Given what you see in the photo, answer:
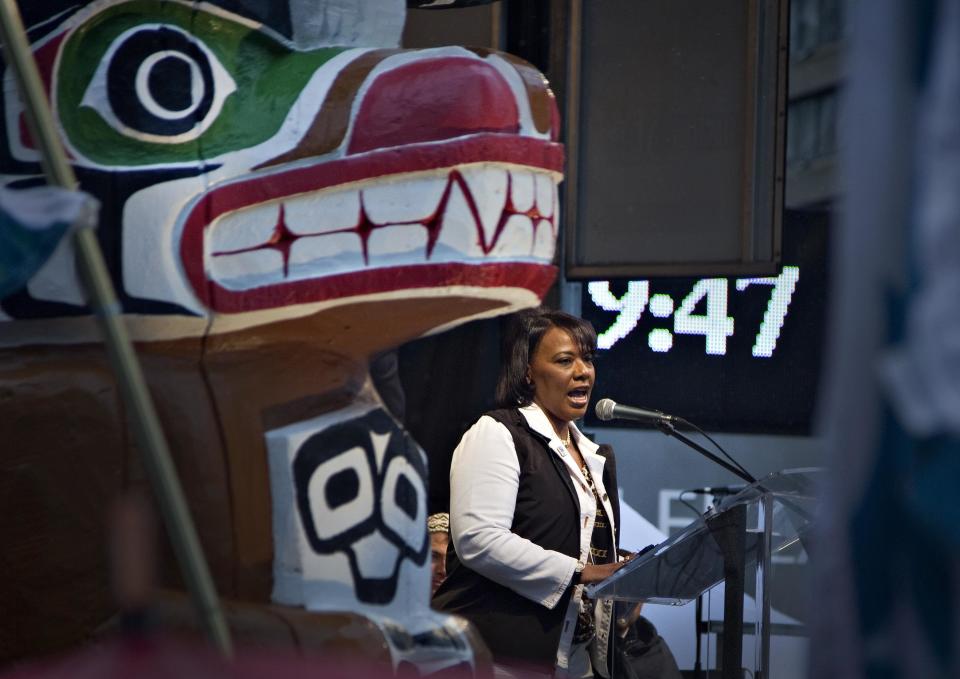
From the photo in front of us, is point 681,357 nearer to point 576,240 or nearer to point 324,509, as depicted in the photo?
point 576,240

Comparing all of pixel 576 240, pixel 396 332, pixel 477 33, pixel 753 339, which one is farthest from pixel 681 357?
pixel 396 332

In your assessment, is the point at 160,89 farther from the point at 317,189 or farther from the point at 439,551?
the point at 439,551

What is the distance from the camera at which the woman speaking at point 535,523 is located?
279cm

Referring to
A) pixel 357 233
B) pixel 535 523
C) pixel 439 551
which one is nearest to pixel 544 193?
pixel 357 233

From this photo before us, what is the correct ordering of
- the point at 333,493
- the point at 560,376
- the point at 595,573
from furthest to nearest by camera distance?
the point at 560,376 → the point at 595,573 → the point at 333,493

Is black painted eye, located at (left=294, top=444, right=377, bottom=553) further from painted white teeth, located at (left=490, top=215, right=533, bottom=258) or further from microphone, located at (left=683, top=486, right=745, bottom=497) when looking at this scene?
microphone, located at (left=683, top=486, right=745, bottom=497)

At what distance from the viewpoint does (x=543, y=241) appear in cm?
208

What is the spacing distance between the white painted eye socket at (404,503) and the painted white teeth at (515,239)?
341 mm

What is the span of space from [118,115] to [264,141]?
0.70 ft

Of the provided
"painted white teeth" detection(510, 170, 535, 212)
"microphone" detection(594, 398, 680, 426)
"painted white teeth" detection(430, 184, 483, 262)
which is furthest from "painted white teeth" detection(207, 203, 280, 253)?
"microphone" detection(594, 398, 680, 426)

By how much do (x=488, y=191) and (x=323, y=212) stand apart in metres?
0.24

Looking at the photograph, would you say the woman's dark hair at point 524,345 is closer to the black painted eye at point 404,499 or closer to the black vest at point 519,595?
the black vest at point 519,595

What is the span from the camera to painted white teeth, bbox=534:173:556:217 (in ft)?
6.78

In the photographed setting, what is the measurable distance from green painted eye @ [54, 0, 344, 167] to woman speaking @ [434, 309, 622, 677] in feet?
3.41
